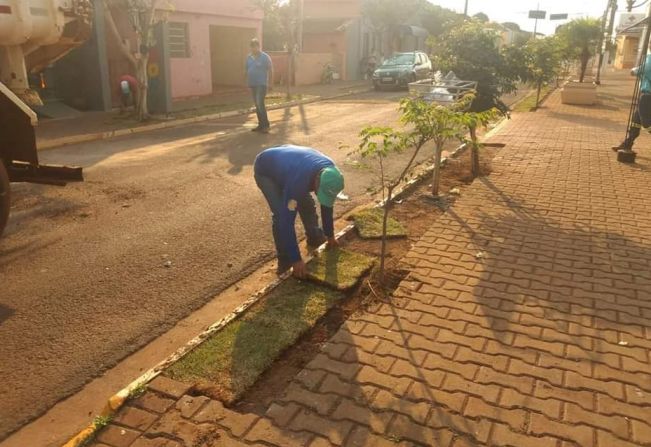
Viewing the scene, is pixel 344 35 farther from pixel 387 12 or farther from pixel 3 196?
pixel 3 196

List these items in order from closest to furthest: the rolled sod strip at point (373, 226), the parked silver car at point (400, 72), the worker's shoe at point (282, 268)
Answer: the worker's shoe at point (282, 268) < the rolled sod strip at point (373, 226) < the parked silver car at point (400, 72)

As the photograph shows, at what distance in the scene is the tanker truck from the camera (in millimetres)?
5488

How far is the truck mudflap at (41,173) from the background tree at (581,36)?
23.1 m

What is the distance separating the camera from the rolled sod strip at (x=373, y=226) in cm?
569

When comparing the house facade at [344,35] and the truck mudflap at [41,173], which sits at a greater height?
the house facade at [344,35]

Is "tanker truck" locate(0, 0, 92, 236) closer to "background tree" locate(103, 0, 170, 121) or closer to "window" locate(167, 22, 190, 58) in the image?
"background tree" locate(103, 0, 170, 121)

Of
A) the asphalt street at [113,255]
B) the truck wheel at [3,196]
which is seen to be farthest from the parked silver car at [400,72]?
the truck wheel at [3,196]

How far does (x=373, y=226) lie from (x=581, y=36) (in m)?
22.7

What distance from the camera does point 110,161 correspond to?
904cm

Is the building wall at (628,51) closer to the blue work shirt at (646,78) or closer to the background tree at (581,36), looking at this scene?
the background tree at (581,36)

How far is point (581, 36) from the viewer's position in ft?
79.2

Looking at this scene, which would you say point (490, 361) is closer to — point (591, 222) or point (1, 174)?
point (591, 222)

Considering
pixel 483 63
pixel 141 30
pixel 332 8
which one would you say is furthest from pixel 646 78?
pixel 332 8

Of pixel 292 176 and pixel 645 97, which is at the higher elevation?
pixel 645 97
